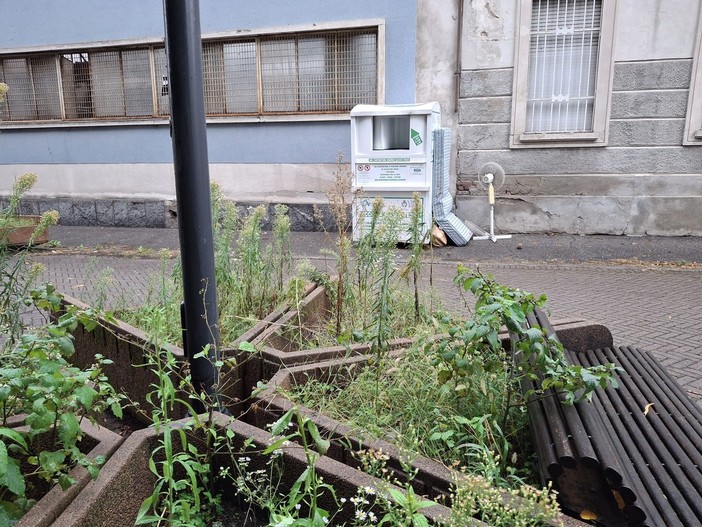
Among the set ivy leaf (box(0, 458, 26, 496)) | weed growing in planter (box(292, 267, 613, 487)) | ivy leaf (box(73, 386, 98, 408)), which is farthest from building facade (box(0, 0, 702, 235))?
ivy leaf (box(0, 458, 26, 496))

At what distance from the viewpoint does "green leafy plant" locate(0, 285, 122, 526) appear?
1.54 meters

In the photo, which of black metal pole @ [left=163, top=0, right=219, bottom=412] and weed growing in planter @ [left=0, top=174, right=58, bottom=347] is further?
weed growing in planter @ [left=0, top=174, right=58, bottom=347]

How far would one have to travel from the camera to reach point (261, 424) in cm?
237

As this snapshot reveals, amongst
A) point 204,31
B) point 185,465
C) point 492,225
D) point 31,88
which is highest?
point 204,31

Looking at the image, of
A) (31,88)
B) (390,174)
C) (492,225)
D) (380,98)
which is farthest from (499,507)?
(31,88)

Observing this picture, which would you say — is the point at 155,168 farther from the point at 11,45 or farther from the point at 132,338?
the point at 132,338

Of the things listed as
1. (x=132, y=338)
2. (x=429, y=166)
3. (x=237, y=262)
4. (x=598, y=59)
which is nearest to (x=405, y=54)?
(x=429, y=166)

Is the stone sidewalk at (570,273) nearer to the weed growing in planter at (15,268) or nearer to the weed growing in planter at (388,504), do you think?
the weed growing in planter at (15,268)

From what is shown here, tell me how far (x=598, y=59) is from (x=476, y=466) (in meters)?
9.74

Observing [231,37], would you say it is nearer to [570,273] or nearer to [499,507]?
[570,273]

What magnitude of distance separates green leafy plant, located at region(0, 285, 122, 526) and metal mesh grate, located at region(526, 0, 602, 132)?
997 cm

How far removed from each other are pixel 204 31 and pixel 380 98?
3854 millimetres

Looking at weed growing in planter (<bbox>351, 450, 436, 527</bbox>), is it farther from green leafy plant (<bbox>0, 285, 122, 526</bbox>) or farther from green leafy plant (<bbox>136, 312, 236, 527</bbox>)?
green leafy plant (<bbox>0, 285, 122, 526</bbox>)

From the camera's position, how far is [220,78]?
1162 centimetres
